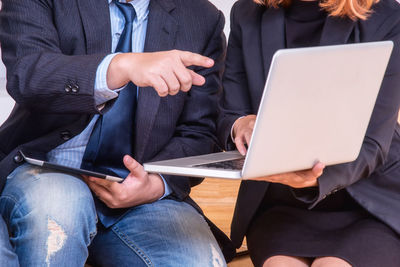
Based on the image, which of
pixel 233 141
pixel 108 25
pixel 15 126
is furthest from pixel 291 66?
pixel 15 126

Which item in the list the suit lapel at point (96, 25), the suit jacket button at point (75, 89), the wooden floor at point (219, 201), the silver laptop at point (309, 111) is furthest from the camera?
the wooden floor at point (219, 201)

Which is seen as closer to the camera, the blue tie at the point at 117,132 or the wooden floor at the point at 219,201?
the blue tie at the point at 117,132

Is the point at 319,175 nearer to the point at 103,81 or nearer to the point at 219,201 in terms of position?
the point at 103,81

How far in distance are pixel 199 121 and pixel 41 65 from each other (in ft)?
1.27

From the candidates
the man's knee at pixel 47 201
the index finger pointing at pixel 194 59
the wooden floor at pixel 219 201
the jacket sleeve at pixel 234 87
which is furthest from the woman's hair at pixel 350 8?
the wooden floor at pixel 219 201

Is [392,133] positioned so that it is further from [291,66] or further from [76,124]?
[76,124]

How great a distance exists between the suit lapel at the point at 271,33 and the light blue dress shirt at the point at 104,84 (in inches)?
10.0

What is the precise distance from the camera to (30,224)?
0.96 m

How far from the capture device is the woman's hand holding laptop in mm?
923

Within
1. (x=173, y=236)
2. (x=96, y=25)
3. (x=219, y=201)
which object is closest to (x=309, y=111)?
(x=173, y=236)

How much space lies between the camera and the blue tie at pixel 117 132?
3.76 feet

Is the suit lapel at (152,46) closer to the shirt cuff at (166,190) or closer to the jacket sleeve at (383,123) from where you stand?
the shirt cuff at (166,190)

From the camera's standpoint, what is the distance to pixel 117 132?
3.82ft

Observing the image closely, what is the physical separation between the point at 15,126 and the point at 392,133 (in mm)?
732
